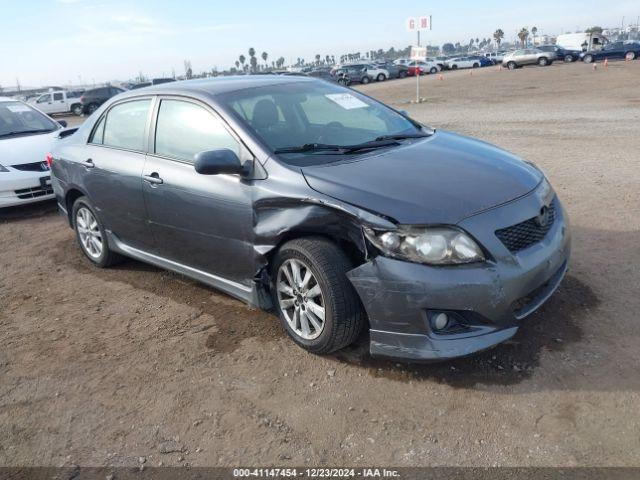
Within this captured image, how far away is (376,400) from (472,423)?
20.9 inches

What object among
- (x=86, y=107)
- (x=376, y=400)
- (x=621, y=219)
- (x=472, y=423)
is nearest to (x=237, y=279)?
(x=376, y=400)

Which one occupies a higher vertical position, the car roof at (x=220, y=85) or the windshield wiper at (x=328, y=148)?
the car roof at (x=220, y=85)

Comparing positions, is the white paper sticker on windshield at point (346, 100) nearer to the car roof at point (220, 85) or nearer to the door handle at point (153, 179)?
the car roof at point (220, 85)

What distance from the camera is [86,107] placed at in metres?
33.6

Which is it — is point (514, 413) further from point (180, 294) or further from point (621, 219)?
point (621, 219)

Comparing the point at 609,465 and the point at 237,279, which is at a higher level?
the point at 237,279

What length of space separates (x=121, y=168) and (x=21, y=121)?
16.6 feet

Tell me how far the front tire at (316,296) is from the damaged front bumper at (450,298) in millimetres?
138

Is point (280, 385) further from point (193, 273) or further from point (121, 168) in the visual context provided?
point (121, 168)

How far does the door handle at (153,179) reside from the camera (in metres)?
4.20

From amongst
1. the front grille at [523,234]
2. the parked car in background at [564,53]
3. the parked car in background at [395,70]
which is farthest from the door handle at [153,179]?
the parked car in background at [564,53]

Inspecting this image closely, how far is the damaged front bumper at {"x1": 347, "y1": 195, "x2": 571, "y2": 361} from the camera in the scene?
9.59 feet

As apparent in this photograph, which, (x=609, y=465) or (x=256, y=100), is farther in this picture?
(x=256, y=100)

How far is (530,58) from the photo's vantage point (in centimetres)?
4544
